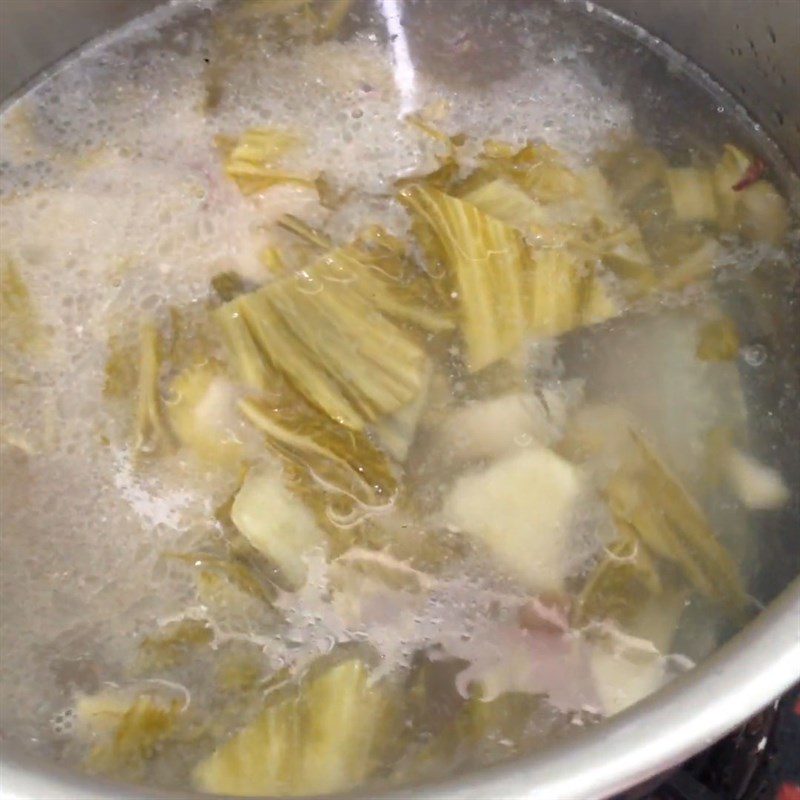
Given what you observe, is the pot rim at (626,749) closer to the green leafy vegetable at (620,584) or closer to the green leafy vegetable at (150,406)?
the green leafy vegetable at (620,584)

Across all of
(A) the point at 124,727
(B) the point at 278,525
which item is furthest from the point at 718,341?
→ (A) the point at 124,727

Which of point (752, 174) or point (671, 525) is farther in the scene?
point (752, 174)

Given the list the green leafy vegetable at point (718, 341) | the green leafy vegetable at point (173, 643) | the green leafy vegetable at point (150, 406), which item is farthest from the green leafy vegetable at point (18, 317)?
the green leafy vegetable at point (718, 341)

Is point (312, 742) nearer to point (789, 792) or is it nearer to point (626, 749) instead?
point (626, 749)

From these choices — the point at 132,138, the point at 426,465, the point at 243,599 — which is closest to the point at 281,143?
the point at 132,138

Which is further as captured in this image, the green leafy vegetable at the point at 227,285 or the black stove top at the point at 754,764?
the green leafy vegetable at the point at 227,285

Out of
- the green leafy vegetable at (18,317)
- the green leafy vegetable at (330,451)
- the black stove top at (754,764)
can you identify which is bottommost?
the black stove top at (754,764)

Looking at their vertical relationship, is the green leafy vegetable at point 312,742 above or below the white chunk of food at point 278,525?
below
